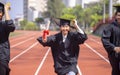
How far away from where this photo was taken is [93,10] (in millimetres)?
110000

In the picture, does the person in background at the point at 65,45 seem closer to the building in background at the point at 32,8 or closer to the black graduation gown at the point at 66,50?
the black graduation gown at the point at 66,50

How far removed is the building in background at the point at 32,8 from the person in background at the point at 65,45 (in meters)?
153

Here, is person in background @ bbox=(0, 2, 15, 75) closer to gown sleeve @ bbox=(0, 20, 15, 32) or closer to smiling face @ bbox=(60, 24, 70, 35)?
gown sleeve @ bbox=(0, 20, 15, 32)

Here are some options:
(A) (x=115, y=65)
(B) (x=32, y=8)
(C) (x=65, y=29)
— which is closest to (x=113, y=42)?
(A) (x=115, y=65)

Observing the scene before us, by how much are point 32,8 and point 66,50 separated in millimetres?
155939

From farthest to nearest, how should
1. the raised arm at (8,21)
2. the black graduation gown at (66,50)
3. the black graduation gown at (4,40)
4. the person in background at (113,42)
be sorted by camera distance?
the black graduation gown at (66,50)
the black graduation gown at (4,40)
the raised arm at (8,21)
the person in background at (113,42)

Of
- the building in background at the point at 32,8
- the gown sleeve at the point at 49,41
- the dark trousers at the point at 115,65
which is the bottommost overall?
the dark trousers at the point at 115,65

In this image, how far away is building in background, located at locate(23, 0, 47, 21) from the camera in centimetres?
16354

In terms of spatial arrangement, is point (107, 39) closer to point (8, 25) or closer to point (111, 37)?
point (111, 37)

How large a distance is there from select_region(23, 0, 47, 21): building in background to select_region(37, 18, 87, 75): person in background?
152935mm

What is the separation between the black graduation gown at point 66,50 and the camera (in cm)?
759

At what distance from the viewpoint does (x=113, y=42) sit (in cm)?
704

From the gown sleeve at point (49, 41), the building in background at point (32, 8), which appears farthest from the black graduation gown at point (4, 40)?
the building in background at point (32, 8)

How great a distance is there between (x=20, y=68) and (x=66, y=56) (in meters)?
9.15
